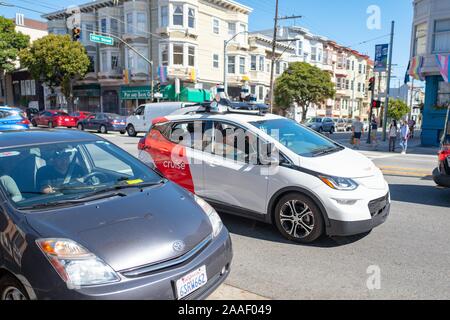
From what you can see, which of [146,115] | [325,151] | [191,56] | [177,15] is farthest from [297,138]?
[177,15]

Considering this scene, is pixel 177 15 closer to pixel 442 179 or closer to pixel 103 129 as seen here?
pixel 103 129

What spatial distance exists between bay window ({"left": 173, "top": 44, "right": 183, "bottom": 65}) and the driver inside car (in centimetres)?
2994

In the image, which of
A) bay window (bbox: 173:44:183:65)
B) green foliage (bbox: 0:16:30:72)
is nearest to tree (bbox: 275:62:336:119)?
bay window (bbox: 173:44:183:65)

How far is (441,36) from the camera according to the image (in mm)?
19891

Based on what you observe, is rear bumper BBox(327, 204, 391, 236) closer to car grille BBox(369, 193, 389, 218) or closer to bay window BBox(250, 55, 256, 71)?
car grille BBox(369, 193, 389, 218)

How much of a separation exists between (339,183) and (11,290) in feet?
11.3

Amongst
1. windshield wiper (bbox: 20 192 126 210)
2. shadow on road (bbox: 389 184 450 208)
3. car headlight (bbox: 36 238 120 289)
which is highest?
windshield wiper (bbox: 20 192 126 210)

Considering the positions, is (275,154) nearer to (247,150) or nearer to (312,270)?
(247,150)

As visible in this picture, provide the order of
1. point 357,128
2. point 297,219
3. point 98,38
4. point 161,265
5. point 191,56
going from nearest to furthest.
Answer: point 161,265
point 297,219
point 357,128
point 98,38
point 191,56

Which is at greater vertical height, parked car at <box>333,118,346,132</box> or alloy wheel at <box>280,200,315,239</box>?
alloy wheel at <box>280,200,315,239</box>

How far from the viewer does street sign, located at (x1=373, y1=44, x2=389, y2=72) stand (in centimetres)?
2203

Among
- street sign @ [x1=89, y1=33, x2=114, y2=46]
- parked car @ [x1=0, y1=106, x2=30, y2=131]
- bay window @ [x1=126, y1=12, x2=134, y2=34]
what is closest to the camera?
parked car @ [x1=0, y1=106, x2=30, y2=131]

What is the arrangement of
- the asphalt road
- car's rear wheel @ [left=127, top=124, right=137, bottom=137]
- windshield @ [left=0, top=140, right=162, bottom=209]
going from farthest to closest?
car's rear wheel @ [left=127, top=124, right=137, bottom=137]
the asphalt road
windshield @ [left=0, top=140, right=162, bottom=209]
